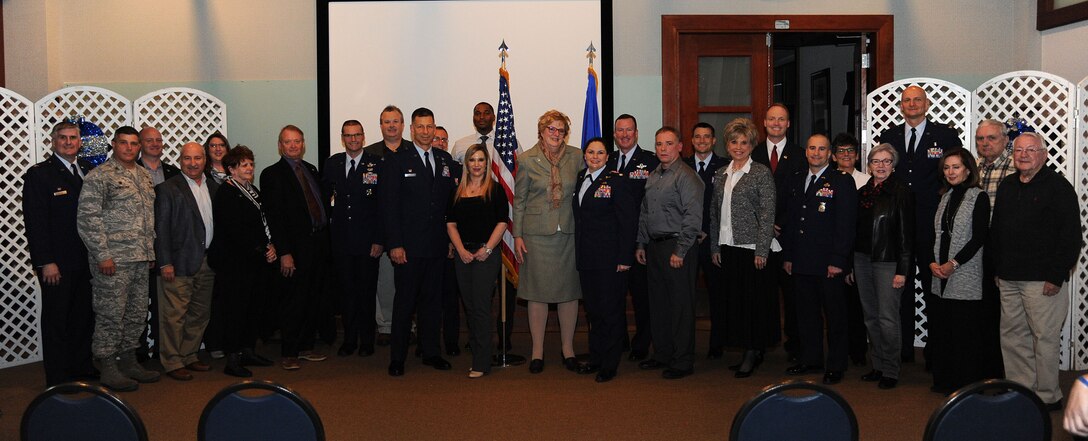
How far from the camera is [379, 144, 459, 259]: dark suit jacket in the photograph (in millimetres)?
5242

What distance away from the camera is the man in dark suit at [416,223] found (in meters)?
5.25

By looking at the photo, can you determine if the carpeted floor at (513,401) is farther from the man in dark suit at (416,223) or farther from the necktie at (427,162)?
the necktie at (427,162)

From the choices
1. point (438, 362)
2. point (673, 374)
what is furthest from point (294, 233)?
point (673, 374)

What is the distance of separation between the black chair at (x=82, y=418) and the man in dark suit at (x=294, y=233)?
3.37 m

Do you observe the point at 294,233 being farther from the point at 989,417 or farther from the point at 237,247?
the point at 989,417

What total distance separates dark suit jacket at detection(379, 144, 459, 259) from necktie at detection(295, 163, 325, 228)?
0.74m

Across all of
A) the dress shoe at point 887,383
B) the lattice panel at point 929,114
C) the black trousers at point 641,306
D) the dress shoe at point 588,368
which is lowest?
the dress shoe at point 887,383

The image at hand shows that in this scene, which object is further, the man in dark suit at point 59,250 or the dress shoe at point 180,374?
the dress shoe at point 180,374

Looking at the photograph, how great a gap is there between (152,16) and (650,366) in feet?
16.4

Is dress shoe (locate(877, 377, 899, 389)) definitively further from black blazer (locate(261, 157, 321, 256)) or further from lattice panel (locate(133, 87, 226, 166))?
lattice panel (locate(133, 87, 226, 166))

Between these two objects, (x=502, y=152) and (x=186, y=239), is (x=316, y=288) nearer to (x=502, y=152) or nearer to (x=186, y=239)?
(x=186, y=239)

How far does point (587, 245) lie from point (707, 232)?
31.9 inches

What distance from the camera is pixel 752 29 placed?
734 centimetres

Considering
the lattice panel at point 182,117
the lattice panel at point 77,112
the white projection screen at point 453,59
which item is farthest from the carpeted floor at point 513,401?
the white projection screen at point 453,59
